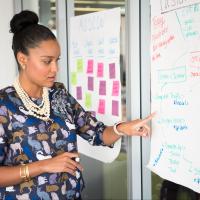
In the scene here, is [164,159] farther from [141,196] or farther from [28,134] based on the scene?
[28,134]

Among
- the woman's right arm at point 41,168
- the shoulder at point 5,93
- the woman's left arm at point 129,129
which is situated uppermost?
the shoulder at point 5,93

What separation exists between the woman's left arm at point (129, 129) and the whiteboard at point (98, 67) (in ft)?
0.82

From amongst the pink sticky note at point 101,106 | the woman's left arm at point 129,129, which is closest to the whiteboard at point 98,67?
the pink sticky note at point 101,106

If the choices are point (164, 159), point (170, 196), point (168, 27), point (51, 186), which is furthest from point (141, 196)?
point (168, 27)

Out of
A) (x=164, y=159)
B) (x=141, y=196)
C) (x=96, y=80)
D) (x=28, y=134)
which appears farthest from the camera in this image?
(x=96, y=80)

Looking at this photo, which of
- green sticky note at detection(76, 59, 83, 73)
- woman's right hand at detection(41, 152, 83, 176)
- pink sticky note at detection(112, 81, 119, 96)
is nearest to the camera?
woman's right hand at detection(41, 152, 83, 176)

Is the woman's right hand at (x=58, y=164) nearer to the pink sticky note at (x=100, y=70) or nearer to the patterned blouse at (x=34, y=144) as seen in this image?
the patterned blouse at (x=34, y=144)

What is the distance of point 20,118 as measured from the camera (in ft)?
5.31

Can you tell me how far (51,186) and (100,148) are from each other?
2.24 feet

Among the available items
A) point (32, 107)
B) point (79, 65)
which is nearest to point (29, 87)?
point (32, 107)

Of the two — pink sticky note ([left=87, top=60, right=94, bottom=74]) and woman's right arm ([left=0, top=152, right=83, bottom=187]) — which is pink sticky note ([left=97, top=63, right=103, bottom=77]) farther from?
woman's right arm ([left=0, top=152, right=83, bottom=187])

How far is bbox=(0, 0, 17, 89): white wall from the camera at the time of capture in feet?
10.9

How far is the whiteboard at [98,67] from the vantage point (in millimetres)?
2039

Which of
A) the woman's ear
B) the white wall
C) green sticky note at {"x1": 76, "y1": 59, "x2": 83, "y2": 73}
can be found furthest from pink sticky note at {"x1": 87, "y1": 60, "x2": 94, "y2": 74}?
the white wall
